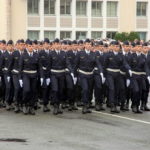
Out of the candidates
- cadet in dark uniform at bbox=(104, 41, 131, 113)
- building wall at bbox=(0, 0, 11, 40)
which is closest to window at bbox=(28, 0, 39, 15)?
building wall at bbox=(0, 0, 11, 40)

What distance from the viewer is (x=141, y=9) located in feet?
216

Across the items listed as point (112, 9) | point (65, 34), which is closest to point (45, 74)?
point (65, 34)

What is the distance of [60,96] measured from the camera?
→ 1680 centimetres

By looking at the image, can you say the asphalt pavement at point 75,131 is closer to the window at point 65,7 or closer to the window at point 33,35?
the window at point 33,35

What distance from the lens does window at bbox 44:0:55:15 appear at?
61.9m

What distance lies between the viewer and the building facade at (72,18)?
197 feet

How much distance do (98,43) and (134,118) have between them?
11.6 feet

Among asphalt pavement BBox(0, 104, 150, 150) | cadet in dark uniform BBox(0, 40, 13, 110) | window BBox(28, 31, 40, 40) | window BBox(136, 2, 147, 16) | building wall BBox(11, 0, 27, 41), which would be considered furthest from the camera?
window BBox(136, 2, 147, 16)

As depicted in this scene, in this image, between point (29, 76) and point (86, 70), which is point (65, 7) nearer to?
point (86, 70)

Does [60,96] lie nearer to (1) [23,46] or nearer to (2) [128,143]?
(1) [23,46]

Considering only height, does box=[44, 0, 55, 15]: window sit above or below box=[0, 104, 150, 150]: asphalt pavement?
above

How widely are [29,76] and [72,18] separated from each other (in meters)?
47.1

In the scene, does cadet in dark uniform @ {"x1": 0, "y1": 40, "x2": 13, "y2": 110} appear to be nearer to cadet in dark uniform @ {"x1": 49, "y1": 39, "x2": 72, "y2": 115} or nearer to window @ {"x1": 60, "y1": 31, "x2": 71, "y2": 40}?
cadet in dark uniform @ {"x1": 49, "y1": 39, "x2": 72, "y2": 115}

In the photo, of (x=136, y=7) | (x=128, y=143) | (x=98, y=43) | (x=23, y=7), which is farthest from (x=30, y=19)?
(x=128, y=143)
